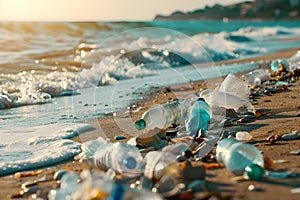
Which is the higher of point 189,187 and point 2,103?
point 189,187

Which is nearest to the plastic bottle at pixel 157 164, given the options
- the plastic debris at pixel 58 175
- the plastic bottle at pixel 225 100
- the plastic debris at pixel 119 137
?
the plastic debris at pixel 58 175

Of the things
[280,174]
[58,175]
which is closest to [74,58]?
[58,175]

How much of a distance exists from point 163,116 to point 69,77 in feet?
16.8

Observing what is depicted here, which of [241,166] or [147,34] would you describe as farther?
[147,34]

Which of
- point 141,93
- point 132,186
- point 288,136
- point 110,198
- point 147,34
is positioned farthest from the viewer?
point 147,34

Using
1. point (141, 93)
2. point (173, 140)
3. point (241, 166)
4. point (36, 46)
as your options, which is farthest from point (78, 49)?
point (241, 166)

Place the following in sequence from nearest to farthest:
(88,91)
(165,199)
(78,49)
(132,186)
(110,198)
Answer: (110,198), (165,199), (132,186), (88,91), (78,49)

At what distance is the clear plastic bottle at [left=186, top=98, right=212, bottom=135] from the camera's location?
4.10 meters

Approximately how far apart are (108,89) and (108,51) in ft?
18.5

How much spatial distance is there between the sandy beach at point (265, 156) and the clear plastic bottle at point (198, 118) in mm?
294

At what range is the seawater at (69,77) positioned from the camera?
4.59 meters

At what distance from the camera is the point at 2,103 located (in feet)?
22.4

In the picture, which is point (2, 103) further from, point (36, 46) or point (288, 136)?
point (36, 46)

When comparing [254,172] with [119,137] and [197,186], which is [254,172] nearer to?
[197,186]
